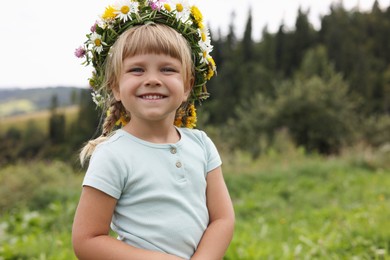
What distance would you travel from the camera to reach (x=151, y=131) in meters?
1.79

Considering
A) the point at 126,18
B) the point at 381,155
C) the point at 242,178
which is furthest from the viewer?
the point at 381,155

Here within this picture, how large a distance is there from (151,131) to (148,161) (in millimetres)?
131

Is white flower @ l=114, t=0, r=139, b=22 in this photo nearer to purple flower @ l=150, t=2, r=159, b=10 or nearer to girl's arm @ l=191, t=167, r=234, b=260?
purple flower @ l=150, t=2, r=159, b=10

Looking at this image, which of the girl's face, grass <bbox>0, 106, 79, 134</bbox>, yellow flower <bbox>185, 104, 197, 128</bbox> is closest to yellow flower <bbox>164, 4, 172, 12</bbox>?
the girl's face

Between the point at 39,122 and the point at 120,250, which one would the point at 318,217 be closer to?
the point at 120,250

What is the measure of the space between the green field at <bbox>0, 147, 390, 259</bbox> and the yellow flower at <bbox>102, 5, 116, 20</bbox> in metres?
2.35

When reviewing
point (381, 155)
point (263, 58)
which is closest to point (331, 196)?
point (381, 155)

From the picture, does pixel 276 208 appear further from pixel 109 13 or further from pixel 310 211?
pixel 109 13

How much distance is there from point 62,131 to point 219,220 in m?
49.1

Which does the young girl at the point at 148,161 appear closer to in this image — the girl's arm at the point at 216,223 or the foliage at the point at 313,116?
the girl's arm at the point at 216,223

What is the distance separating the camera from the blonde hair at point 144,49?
168 centimetres

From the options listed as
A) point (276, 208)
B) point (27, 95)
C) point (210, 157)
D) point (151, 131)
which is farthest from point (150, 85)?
point (27, 95)

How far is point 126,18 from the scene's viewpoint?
5.86 feet

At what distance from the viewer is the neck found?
69.9 inches
